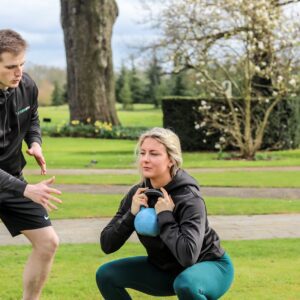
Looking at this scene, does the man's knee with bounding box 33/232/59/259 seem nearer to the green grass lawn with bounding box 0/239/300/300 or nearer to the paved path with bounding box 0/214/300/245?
the green grass lawn with bounding box 0/239/300/300

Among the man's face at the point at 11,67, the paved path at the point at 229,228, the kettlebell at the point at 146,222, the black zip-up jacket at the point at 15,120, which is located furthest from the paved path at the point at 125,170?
the kettlebell at the point at 146,222

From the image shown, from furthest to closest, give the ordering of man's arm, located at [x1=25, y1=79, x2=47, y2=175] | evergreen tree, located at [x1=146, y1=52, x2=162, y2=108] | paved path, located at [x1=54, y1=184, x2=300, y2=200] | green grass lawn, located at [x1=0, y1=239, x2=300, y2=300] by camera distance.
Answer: evergreen tree, located at [x1=146, y1=52, x2=162, y2=108], paved path, located at [x1=54, y1=184, x2=300, y2=200], green grass lawn, located at [x1=0, y1=239, x2=300, y2=300], man's arm, located at [x1=25, y1=79, x2=47, y2=175]

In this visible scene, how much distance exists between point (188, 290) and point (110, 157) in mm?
16990

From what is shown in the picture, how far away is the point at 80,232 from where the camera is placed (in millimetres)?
8539

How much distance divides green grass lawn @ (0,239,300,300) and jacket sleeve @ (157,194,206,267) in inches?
66.0

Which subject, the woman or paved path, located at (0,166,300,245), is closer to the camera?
the woman

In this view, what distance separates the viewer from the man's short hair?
15.2 ft

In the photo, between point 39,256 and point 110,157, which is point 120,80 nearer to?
point 110,157

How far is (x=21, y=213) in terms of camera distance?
203 inches

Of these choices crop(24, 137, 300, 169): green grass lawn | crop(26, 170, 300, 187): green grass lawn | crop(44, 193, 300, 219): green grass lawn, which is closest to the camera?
crop(44, 193, 300, 219): green grass lawn

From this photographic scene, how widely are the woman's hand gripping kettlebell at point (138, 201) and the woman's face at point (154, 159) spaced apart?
11 cm

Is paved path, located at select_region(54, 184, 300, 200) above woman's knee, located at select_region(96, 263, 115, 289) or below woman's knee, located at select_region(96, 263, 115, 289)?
below

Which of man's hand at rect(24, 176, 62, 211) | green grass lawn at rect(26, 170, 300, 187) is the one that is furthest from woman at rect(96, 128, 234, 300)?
green grass lawn at rect(26, 170, 300, 187)

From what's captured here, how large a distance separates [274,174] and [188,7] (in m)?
8.40
